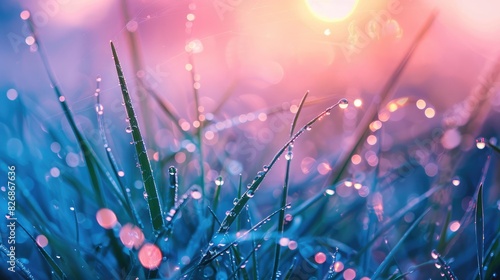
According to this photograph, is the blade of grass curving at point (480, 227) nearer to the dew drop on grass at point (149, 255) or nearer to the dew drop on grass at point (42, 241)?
the dew drop on grass at point (149, 255)

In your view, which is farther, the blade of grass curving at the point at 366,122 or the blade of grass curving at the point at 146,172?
the blade of grass curving at the point at 366,122

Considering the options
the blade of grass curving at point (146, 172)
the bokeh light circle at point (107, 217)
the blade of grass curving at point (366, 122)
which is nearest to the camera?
the blade of grass curving at point (146, 172)

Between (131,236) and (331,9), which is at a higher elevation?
(331,9)

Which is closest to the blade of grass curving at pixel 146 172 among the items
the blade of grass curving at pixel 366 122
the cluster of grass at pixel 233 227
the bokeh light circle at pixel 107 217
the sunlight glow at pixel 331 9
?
the cluster of grass at pixel 233 227

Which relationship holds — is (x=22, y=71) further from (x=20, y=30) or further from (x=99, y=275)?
(x=99, y=275)

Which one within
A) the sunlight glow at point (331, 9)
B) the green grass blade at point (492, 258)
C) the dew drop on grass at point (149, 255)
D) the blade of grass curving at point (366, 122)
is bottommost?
the green grass blade at point (492, 258)

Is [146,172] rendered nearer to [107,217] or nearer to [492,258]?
[107,217]

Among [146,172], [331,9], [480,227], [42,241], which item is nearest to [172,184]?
[146,172]

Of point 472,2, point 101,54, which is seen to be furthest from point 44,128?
point 472,2
